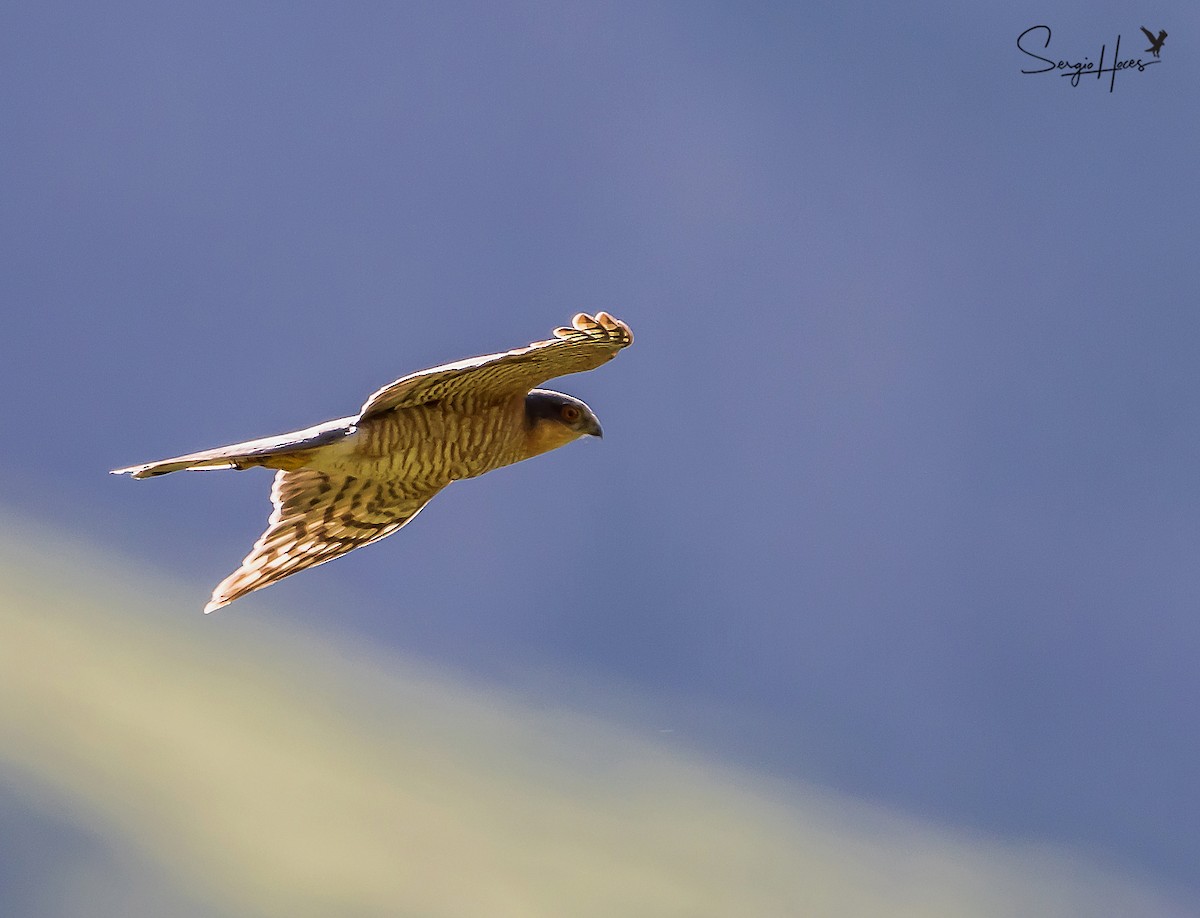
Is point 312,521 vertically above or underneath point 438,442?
underneath

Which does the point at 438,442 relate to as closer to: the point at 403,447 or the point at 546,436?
the point at 403,447

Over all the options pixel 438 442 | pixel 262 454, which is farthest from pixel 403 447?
pixel 262 454

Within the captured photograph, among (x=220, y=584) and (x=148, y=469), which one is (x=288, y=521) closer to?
(x=220, y=584)

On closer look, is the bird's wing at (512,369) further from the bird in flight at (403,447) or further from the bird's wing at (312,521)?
the bird's wing at (312,521)

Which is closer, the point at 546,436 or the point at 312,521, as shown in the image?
the point at 546,436

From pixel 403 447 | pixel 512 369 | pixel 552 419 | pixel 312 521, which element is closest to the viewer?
pixel 512 369

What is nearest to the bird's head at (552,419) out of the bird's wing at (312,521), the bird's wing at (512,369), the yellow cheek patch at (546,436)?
the yellow cheek patch at (546,436)
